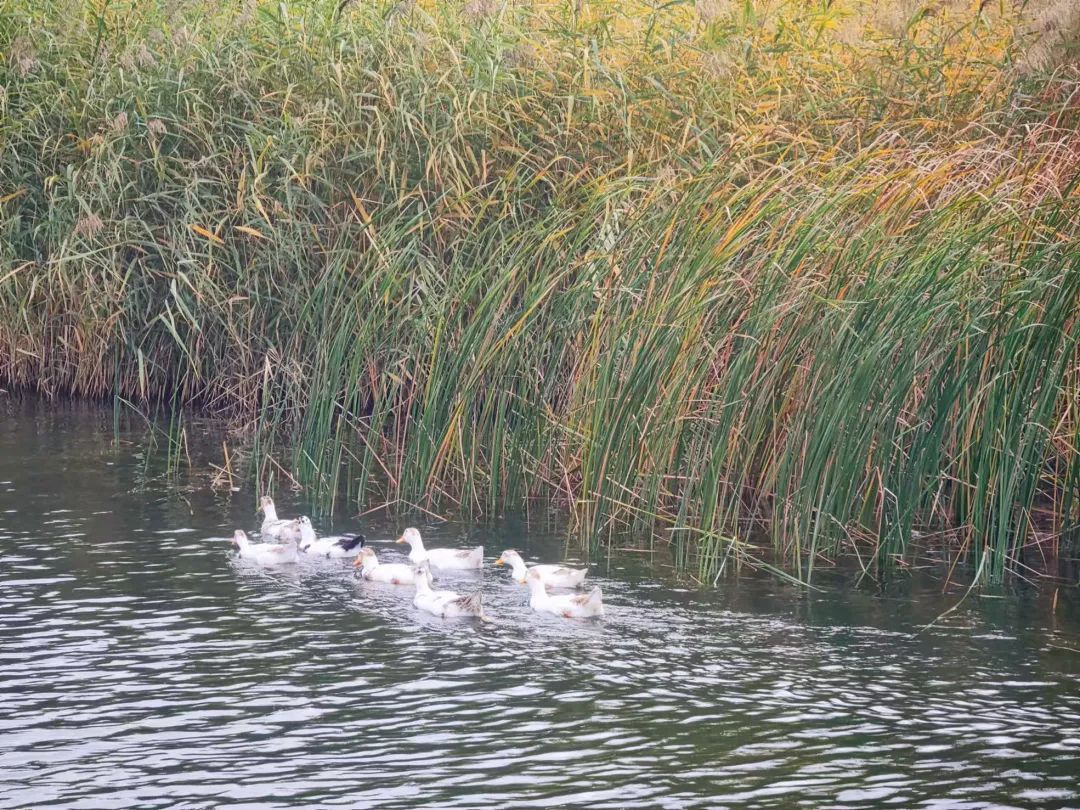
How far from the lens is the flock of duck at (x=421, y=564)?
28.9ft

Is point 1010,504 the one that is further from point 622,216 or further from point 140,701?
point 140,701

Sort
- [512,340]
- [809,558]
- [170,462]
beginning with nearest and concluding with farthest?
[809,558], [512,340], [170,462]

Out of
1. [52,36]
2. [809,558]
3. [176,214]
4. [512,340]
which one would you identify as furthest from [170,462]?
[809,558]

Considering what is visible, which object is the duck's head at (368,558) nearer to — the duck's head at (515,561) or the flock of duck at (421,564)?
the flock of duck at (421,564)

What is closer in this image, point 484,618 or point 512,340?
point 484,618

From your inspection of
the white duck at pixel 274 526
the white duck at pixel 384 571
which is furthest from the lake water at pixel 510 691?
the white duck at pixel 274 526

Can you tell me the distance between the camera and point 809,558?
9312 mm

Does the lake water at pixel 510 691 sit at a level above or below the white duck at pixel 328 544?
below

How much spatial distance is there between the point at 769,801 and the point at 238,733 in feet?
7.44

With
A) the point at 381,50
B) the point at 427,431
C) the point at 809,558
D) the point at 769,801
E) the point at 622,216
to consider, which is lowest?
the point at 769,801

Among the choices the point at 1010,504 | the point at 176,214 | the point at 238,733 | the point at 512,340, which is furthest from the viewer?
the point at 176,214

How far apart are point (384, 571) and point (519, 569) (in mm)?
786

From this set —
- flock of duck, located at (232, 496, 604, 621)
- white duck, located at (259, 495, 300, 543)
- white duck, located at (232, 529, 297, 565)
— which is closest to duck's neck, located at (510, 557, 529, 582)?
flock of duck, located at (232, 496, 604, 621)

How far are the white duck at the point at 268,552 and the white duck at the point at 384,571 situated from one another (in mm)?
516
